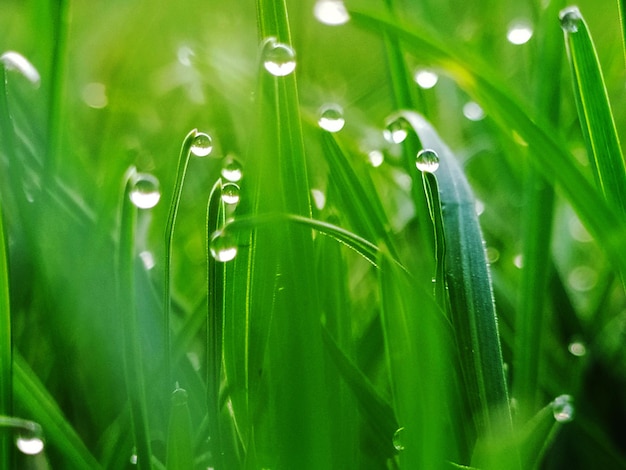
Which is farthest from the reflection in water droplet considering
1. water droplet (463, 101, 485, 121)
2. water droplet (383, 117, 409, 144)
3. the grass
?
water droplet (463, 101, 485, 121)

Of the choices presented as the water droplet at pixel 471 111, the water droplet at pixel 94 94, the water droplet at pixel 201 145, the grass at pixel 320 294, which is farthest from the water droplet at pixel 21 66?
the water droplet at pixel 94 94

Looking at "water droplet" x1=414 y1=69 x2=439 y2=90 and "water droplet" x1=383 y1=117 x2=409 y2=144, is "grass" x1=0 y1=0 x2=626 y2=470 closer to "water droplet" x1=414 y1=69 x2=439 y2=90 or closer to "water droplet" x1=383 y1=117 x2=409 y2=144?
"water droplet" x1=383 y1=117 x2=409 y2=144

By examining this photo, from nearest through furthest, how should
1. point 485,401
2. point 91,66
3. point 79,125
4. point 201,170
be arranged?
point 485,401 < point 201,170 < point 79,125 < point 91,66

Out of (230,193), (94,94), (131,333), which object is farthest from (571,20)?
(94,94)

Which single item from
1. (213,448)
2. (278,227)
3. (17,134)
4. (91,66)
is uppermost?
(91,66)

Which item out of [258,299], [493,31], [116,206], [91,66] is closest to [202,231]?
[116,206]

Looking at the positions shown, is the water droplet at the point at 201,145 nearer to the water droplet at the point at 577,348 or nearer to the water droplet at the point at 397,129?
the water droplet at the point at 397,129

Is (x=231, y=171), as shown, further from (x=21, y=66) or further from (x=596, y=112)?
(x=596, y=112)

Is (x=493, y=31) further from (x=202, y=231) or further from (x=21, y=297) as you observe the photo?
(x=21, y=297)
